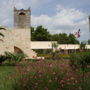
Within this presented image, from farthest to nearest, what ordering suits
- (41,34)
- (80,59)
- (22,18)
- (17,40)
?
1. (41,34)
2. (22,18)
3. (17,40)
4. (80,59)

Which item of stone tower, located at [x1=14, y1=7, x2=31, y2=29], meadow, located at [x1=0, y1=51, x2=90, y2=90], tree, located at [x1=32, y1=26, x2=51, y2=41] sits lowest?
meadow, located at [x1=0, y1=51, x2=90, y2=90]

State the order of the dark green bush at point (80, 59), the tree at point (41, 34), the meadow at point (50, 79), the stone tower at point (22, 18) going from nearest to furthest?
1. the meadow at point (50, 79)
2. the dark green bush at point (80, 59)
3. the stone tower at point (22, 18)
4. the tree at point (41, 34)

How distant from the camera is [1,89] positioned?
8203 millimetres

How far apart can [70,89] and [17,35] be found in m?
28.3

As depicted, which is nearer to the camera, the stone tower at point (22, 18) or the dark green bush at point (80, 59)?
the dark green bush at point (80, 59)

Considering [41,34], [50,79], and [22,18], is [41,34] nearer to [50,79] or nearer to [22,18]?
[22,18]

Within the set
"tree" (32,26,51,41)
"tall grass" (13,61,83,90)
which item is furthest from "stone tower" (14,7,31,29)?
"tall grass" (13,61,83,90)

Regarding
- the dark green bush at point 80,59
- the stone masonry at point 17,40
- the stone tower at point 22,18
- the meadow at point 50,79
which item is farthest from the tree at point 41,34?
the meadow at point 50,79

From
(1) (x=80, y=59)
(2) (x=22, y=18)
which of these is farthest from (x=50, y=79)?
(2) (x=22, y=18)

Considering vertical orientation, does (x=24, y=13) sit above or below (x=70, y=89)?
A: above

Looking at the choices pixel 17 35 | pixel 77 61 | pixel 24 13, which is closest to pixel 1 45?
pixel 17 35

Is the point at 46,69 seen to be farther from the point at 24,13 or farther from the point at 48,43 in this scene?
the point at 24,13

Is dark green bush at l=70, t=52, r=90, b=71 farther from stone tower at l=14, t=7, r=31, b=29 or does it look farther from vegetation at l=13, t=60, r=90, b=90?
stone tower at l=14, t=7, r=31, b=29

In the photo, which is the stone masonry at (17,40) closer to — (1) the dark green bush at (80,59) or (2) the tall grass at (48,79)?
(1) the dark green bush at (80,59)
